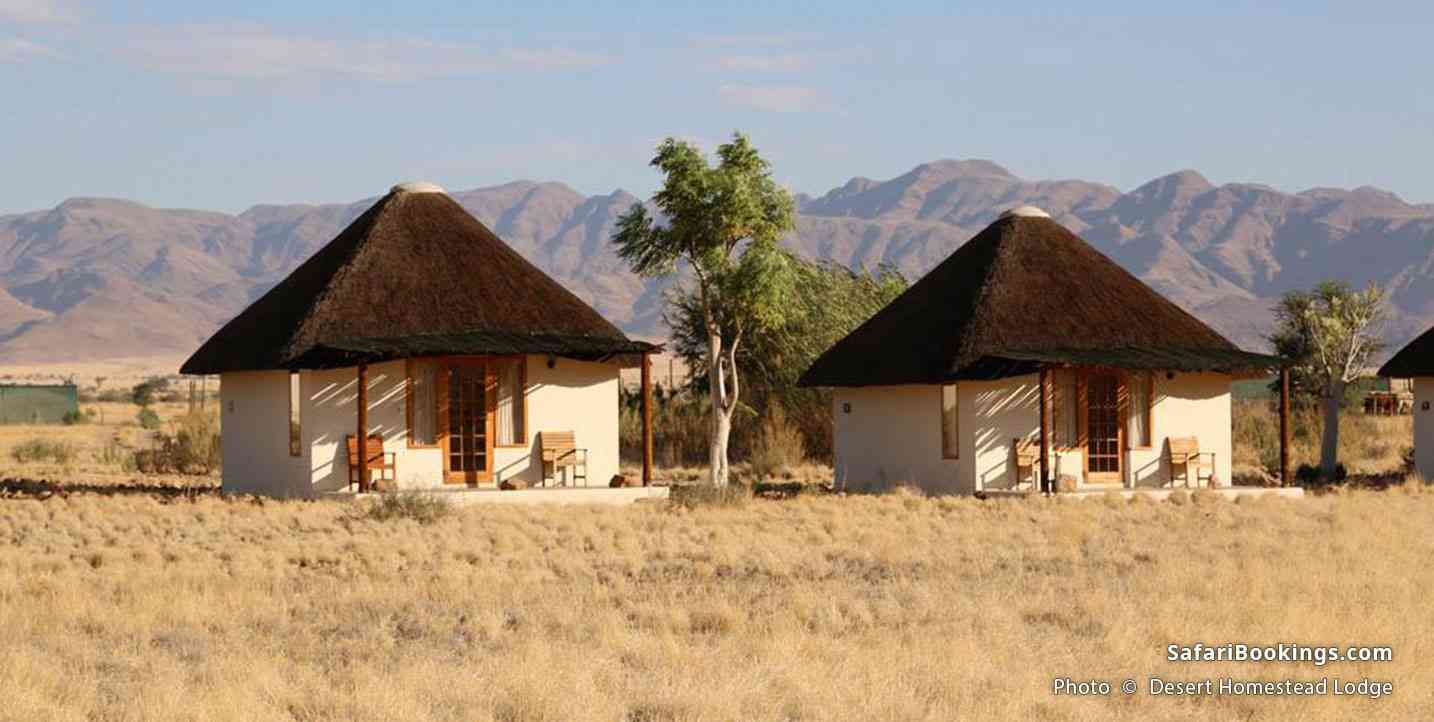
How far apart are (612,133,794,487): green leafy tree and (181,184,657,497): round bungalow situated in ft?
7.62

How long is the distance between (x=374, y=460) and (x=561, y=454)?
2.67 meters

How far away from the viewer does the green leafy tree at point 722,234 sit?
101ft

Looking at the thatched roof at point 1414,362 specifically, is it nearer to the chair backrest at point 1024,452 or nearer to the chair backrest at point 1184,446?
the chair backrest at point 1184,446

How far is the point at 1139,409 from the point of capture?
95.6 ft

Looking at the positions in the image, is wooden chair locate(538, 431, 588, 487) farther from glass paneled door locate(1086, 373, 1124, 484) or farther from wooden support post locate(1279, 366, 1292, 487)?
wooden support post locate(1279, 366, 1292, 487)

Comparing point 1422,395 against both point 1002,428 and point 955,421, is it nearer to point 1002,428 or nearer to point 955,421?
point 1002,428

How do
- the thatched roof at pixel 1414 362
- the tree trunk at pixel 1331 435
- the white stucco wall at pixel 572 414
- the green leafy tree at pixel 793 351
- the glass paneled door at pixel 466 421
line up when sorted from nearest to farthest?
the glass paneled door at pixel 466 421 → the white stucco wall at pixel 572 414 → the thatched roof at pixel 1414 362 → the tree trunk at pixel 1331 435 → the green leafy tree at pixel 793 351

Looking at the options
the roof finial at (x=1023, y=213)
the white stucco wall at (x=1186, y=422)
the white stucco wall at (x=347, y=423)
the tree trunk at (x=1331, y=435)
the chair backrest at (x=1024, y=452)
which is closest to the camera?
the white stucco wall at (x=347, y=423)

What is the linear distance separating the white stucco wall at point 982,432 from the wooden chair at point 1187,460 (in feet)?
0.40

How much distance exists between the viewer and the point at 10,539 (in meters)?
21.7

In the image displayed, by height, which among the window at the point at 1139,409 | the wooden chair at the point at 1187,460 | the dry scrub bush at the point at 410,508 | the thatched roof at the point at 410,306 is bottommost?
the dry scrub bush at the point at 410,508

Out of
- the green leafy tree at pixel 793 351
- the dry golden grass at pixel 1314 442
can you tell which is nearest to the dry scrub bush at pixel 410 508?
the green leafy tree at pixel 793 351

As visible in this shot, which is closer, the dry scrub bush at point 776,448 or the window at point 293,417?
the window at point 293,417

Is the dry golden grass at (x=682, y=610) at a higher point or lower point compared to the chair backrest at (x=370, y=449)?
lower
